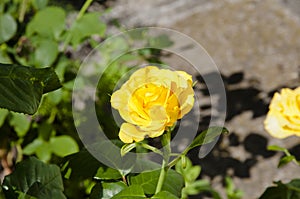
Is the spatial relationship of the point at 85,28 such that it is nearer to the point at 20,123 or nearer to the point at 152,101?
the point at 20,123

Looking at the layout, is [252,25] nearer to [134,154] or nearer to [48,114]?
[48,114]

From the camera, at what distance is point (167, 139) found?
2.38 feet

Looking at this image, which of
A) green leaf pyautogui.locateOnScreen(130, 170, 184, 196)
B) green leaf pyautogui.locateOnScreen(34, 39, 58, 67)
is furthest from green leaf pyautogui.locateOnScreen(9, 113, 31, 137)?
green leaf pyautogui.locateOnScreen(130, 170, 184, 196)

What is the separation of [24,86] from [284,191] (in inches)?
16.5

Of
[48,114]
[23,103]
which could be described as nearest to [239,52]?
[48,114]

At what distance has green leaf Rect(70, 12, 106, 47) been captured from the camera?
141cm

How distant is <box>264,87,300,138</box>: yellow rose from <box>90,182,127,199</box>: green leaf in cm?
32

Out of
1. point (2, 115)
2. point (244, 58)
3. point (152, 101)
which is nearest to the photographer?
point (152, 101)

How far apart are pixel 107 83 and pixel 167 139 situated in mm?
283

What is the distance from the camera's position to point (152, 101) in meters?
0.69

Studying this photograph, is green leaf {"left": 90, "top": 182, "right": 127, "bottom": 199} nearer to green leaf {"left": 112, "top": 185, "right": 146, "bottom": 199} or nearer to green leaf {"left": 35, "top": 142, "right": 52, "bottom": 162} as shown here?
green leaf {"left": 112, "top": 185, "right": 146, "bottom": 199}

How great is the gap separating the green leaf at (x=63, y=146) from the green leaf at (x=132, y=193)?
0.63 metres

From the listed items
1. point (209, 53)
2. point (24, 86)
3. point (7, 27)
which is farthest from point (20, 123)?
point (209, 53)

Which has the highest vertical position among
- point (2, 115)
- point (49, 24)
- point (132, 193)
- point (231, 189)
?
point (132, 193)
